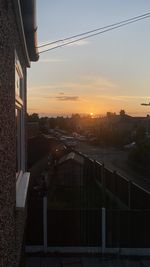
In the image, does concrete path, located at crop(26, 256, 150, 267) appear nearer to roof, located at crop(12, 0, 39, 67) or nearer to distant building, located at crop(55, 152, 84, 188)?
roof, located at crop(12, 0, 39, 67)

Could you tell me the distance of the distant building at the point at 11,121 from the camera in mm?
3174

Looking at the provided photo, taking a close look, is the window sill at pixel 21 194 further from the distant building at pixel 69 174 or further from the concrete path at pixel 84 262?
the distant building at pixel 69 174

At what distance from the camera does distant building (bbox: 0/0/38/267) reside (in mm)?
3174

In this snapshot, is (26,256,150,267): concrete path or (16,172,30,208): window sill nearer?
(16,172,30,208): window sill

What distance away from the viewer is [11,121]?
405cm

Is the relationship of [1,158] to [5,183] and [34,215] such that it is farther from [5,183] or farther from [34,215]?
[34,215]

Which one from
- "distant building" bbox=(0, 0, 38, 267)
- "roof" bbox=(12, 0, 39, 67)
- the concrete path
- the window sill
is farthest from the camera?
the concrete path

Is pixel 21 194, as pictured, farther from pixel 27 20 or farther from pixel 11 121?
pixel 27 20

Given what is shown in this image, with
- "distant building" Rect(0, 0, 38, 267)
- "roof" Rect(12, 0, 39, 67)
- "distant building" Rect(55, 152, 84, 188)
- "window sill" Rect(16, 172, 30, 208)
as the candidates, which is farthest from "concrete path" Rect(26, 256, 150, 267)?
"distant building" Rect(55, 152, 84, 188)

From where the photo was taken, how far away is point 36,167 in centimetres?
1791

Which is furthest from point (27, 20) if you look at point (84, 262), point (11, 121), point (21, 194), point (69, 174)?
point (69, 174)

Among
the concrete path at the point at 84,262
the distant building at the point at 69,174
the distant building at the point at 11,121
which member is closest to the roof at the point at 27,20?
the distant building at the point at 11,121

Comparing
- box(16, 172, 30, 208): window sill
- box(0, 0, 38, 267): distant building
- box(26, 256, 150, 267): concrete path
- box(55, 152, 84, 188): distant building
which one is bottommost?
box(26, 256, 150, 267): concrete path

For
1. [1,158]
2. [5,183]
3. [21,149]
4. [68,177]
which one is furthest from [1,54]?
[68,177]
